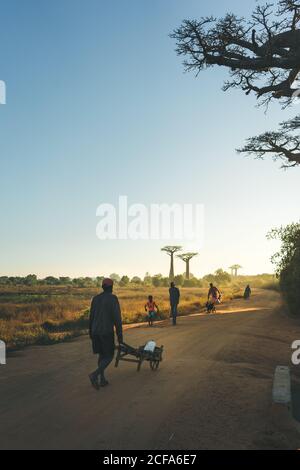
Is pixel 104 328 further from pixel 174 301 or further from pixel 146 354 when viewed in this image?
pixel 174 301

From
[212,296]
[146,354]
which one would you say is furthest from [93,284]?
[146,354]

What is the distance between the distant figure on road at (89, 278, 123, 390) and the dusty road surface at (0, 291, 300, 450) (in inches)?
17.8

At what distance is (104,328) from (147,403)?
5.62ft

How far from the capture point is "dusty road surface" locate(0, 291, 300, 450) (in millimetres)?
6566

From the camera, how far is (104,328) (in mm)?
9344

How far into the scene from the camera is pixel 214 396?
9000mm

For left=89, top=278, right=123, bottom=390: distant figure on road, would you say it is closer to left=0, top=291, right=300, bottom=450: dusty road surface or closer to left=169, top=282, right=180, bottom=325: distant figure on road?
left=0, top=291, right=300, bottom=450: dusty road surface

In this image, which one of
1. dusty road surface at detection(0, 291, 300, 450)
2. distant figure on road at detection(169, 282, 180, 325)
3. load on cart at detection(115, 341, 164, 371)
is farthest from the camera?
distant figure on road at detection(169, 282, 180, 325)

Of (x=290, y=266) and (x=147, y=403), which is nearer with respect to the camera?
(x=147, y=403)

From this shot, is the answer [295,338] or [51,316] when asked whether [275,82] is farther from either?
[51,316]

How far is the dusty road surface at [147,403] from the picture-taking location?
6566mm

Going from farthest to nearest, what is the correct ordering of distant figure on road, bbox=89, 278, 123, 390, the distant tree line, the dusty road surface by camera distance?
1. the distant tree line
2. distant figure on road, bbox=89, 278, 123, 390
3. the dusty road surface

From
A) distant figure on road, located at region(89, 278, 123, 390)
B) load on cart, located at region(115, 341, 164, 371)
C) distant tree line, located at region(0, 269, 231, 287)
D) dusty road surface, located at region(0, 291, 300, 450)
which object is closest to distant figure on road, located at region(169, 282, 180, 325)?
dusty road surface, located at region(0, 291, 300, 450)
